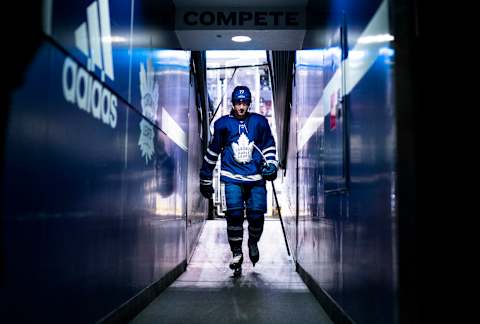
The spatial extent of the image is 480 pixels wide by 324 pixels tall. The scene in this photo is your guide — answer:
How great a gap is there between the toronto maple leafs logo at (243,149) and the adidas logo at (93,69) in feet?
7.68

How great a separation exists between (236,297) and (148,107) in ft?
4.41

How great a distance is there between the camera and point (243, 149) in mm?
4539

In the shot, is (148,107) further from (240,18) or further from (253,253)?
(253,253)

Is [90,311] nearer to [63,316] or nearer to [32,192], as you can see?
[63,316]

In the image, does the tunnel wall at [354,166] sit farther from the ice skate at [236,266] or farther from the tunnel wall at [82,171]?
the tunnel wall at [82,171]

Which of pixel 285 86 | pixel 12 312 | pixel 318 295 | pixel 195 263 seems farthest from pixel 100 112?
pixel 285 86

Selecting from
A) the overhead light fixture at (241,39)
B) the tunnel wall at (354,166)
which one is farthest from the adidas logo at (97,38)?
the overhead light fixture at (241,39)

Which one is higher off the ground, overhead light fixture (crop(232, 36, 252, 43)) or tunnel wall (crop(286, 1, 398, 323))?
overhead light fixture (crop(232, 36, 252, 43))

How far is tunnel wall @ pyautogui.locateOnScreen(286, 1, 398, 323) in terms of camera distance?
1653 mm

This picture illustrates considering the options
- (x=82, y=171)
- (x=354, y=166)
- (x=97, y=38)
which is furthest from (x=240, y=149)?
(x=82, y=171)

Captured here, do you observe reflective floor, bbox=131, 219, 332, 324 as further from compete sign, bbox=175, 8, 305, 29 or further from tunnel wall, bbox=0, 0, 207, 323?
compete sign, bbox=175, 8, 305, 29

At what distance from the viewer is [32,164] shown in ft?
4.50

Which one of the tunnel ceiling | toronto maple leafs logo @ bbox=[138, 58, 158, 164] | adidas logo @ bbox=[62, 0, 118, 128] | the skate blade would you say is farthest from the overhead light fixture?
adidas logo @ bbox=[62, 0, 118, 128]

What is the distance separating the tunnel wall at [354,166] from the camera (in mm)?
1653
